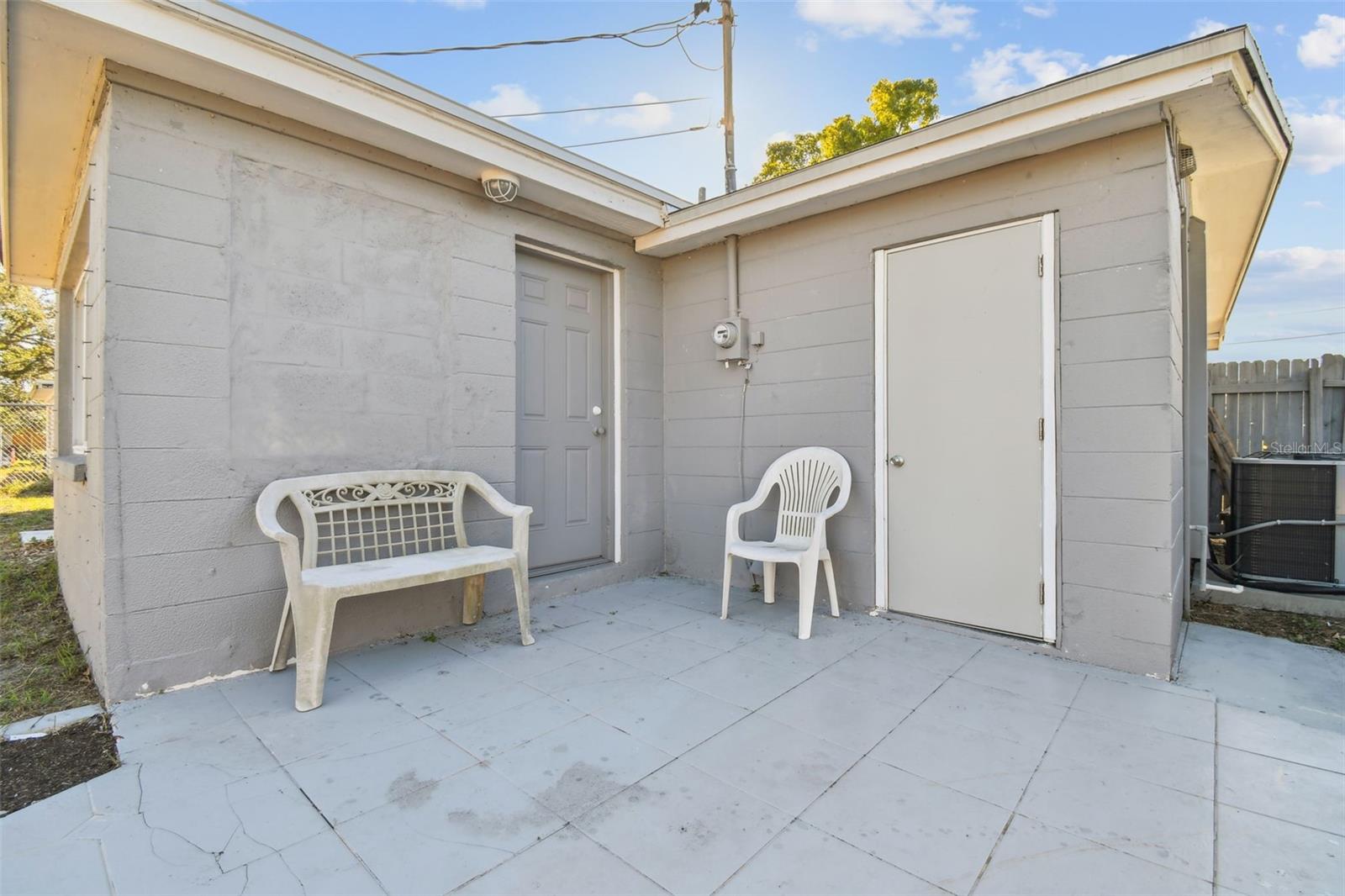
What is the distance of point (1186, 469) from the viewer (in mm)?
3777

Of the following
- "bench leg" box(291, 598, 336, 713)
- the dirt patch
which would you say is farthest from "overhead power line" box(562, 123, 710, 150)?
"bench leg" box(291, 598, 336, 713)

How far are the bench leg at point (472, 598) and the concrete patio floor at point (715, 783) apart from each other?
46 cm

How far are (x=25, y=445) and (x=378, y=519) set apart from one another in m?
10.7

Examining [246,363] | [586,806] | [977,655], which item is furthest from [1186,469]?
[246,363]

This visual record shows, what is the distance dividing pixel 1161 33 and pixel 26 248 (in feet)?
27.2

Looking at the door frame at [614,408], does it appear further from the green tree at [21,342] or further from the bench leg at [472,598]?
the green tree at [21,342]

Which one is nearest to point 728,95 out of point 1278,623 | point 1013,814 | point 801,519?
point 801,519

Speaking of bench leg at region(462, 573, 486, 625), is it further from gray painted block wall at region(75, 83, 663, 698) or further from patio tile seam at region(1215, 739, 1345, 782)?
patio tile seam at region(1215, 739, 1345, 782)

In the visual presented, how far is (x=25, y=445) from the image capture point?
936 centimetres

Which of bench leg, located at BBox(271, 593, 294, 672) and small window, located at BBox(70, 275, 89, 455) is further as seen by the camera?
small window, located at BBox(70, 275, 89, 455)

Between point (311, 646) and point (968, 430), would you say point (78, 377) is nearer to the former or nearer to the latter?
point (311, 646)

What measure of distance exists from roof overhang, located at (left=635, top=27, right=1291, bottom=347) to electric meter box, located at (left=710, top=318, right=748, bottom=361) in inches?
23.6

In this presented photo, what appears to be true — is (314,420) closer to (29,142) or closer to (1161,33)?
(29,142)

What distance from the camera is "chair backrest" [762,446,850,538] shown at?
141 inches
